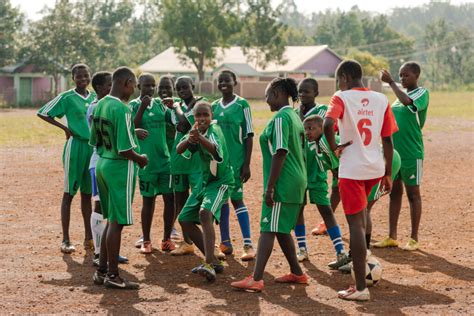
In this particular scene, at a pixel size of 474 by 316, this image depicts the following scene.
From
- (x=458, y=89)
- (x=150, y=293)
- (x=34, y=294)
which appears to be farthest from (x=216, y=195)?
(x=458, y=89)

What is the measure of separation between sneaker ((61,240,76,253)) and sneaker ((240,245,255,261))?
1.80m

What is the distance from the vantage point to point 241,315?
6.43 m

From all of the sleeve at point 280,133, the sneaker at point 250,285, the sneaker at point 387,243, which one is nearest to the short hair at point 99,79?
the sleeve at point 280,133

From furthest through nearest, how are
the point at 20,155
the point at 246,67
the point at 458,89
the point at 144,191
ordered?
the point at 458,89
the point at 246,67
the point at 20,155
the point at 144,191

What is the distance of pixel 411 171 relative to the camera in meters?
9.13

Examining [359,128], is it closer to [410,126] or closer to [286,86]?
[286,86]

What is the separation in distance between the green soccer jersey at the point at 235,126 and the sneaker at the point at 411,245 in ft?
6.61

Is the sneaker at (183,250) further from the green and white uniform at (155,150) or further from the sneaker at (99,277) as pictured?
the sneaker at (99,277)

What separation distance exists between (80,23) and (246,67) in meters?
17.5

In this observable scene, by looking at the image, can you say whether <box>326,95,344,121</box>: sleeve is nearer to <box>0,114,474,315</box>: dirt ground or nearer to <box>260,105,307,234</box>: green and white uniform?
<box>260,105,307,234</box>: green and white uniform

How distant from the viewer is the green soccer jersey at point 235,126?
28.6ft

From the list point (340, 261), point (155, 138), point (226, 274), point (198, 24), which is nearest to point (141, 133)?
point (155, 138)

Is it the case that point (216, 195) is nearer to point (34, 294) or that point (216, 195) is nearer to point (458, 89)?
point (34, 294)

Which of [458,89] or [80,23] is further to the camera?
[458,89]
